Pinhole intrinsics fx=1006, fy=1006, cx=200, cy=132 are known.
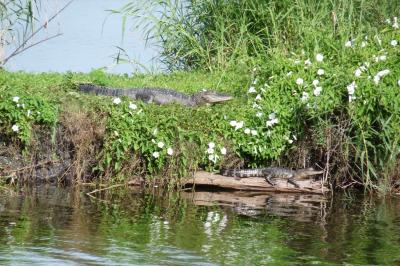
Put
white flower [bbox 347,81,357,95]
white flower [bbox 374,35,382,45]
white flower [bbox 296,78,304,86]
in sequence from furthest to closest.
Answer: white flower [bbox 374,35,382,45] → white flower [bbox 296,78,304,86] → white flower [bbox 347,81,357,95]

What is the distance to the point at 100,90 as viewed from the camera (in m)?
11.8

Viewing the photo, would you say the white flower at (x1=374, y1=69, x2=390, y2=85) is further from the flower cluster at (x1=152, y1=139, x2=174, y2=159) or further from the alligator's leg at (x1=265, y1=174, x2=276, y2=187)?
the flower cluster at (x1=152, y1=139, x2=174, y2=159)

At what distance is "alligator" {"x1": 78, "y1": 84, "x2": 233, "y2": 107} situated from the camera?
38.3 ft

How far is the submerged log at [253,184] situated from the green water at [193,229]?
4.3 inches

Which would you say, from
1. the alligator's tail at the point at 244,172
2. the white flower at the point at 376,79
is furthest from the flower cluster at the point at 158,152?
the white flower at the point at 376,79

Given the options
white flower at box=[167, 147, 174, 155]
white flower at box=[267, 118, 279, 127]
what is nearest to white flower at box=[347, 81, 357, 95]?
white flower at box=[267, 118, 279, 127]

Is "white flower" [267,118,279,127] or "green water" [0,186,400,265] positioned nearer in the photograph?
"green water" [0,186,400,265]

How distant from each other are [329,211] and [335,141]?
40.8 inches

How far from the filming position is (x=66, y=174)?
10.6 metres

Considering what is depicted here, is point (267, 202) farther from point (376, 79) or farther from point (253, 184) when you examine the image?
point (376, 79)

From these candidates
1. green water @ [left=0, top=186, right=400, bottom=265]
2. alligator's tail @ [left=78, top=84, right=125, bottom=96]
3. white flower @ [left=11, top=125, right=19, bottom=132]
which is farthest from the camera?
alligator's tail @ [left=78, top=84, right=125, bottom=96]

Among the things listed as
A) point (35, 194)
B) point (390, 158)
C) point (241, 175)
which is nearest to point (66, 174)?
point (35, 194)

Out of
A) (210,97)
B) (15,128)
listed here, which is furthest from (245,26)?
(15,128)

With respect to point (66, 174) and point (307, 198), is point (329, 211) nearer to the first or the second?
point (307, 198)
